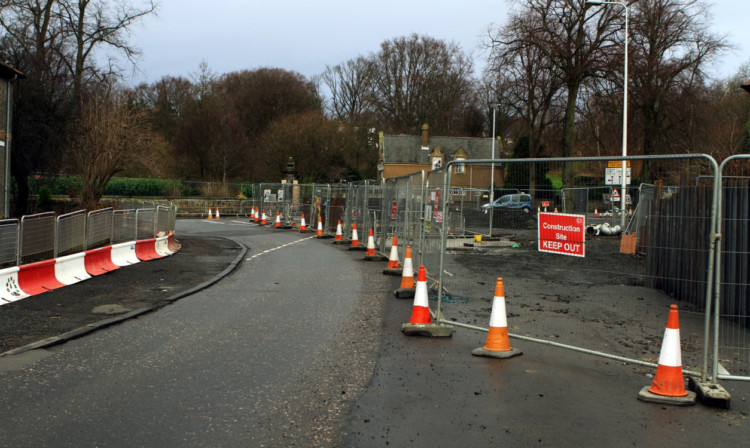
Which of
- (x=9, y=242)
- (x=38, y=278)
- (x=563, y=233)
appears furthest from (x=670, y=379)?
(x=38, y=278)

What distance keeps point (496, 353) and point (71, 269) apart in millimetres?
8444

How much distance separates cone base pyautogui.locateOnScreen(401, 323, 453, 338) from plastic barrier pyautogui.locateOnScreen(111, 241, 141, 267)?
858 centimetres

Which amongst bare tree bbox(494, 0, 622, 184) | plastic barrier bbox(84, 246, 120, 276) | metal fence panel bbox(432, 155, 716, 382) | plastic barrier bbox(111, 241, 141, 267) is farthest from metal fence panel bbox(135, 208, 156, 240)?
bare tree bbox(494, 0, 622, 184)

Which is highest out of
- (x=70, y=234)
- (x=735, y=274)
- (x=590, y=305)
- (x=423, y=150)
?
(x=423, y=150)

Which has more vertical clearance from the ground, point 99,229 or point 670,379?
point 99,229

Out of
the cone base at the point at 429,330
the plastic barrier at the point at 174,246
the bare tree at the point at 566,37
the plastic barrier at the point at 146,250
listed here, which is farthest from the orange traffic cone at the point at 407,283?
the bare tree at the point at 566,37

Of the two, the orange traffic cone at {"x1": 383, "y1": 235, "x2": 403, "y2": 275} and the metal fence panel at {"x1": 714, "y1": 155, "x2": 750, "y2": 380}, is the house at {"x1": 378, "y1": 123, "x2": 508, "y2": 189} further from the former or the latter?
the metal fence panel at {"x1": 714, "y1": 155, "x2": 750, "y2": 380}

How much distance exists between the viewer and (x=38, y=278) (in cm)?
1054

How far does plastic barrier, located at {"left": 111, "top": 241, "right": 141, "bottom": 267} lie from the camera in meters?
14.1

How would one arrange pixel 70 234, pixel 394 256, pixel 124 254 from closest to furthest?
1. pixel 70 234
2. pixel 394 256
3. pixel 124 254

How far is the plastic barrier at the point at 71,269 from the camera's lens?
36.9ft

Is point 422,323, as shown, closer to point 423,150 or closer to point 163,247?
point 163,247

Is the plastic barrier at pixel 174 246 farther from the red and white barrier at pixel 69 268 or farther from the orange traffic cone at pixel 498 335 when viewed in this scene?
the orange traffic cone at pixel 498 335

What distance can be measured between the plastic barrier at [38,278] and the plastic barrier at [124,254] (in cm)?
300
